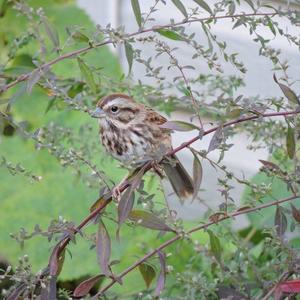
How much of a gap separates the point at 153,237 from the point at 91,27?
1.29 metres

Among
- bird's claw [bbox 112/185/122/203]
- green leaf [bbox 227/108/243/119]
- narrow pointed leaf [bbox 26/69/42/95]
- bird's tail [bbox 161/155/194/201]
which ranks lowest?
bird's claw [bbox 112/185/122/203]

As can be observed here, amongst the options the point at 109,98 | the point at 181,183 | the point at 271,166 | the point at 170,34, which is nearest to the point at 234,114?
the point at 271,166

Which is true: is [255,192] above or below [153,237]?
below

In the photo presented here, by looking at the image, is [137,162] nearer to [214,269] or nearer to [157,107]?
[214,269]

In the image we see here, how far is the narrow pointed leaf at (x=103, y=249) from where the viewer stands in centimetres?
146

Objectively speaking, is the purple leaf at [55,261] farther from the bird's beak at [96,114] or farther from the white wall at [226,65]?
the white wall at [226,65]

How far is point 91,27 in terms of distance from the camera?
3.84 m

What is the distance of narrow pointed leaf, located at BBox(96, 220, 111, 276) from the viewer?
1455 mm

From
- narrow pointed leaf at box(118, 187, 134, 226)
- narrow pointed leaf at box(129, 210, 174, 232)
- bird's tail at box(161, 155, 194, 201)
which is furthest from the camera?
bird's tail at box(161, 155, 194, 201)

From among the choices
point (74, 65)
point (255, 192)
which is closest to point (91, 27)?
point (74, 65)

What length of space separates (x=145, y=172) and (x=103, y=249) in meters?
0.15

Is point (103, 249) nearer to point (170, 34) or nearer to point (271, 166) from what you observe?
point (271, 166)

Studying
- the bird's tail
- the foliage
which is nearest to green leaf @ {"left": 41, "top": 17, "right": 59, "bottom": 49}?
the foliage

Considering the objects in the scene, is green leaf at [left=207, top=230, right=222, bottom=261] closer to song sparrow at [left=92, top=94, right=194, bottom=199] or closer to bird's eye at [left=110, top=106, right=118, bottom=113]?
song sparrow at [left=92, top=94, right=194, bottom=199]
